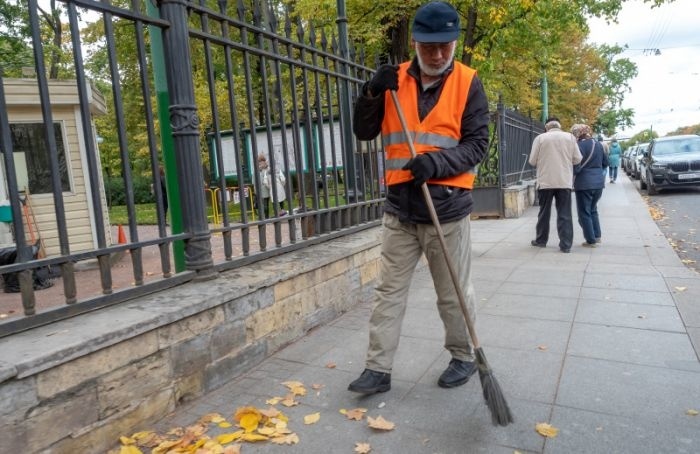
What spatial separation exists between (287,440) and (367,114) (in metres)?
1.75

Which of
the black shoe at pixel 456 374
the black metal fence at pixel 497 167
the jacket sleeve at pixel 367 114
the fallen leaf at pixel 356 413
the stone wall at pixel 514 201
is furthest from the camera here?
the stone wall at pixel 514 201

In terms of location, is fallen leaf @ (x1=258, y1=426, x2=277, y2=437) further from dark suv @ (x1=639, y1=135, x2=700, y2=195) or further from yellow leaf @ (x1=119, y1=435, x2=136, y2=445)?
dark suv @ (x1=639, y1=135, x2=700, y2=195)

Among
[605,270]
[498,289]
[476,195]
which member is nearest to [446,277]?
[498,289]

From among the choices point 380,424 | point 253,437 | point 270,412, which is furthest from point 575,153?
point 253,437

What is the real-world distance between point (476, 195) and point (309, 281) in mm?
7855

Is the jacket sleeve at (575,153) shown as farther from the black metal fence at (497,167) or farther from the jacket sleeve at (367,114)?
the jacket sleeve at (367,114)

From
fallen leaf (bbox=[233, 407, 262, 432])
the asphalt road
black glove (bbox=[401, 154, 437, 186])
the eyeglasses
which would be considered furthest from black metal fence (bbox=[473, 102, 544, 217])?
fallen leaf (bbox=[233, 407, 262, 432])

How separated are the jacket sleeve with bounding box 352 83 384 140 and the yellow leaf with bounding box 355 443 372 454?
1.65 metres

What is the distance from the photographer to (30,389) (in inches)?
85.4

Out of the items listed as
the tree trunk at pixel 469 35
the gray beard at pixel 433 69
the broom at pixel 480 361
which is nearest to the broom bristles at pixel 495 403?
the broom at pixel 480 361

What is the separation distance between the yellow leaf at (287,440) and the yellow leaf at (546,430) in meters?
1.17

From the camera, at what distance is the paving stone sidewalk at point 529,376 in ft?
8.23

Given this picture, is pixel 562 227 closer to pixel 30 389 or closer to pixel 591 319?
pixel 591 319

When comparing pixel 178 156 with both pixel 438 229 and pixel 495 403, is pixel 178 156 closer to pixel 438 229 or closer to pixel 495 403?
pixel 438 229
